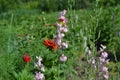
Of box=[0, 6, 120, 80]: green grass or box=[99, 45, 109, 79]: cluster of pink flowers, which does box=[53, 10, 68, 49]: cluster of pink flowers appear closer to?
box=[0, 6, 120, 80]: green grass

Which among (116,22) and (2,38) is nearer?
(2,38)

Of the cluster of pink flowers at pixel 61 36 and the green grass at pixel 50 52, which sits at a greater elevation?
the cluster of pink flowers at pixel 61 36

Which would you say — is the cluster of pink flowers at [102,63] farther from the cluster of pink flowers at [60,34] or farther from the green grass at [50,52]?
the cluster of pink flowers at [60,34]

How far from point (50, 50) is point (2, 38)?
137 cm

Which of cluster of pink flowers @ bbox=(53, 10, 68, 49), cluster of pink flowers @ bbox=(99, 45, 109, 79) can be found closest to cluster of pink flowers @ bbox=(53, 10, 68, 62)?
cluster of pink flowers @ bbox=(53, 10, 68, 49)

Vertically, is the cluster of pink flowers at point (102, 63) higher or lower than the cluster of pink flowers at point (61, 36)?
lower

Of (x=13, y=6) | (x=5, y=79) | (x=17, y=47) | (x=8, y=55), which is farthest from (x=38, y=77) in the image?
(x=13, y=6)

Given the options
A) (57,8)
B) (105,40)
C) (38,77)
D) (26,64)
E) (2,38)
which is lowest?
(57,8)

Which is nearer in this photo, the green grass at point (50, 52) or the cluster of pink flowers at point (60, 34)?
the green grass at point (50, 52)

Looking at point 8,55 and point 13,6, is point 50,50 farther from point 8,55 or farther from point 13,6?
point 13,6

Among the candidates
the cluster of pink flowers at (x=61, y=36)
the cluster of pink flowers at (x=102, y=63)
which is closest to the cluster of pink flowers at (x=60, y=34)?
the cluster of pink flowers at (x=61, y=36)

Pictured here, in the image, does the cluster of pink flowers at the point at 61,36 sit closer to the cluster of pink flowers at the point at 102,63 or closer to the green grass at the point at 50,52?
the green grass at the point at 50,52

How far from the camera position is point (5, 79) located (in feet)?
14.1

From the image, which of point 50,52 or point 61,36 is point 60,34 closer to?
point 61,36
